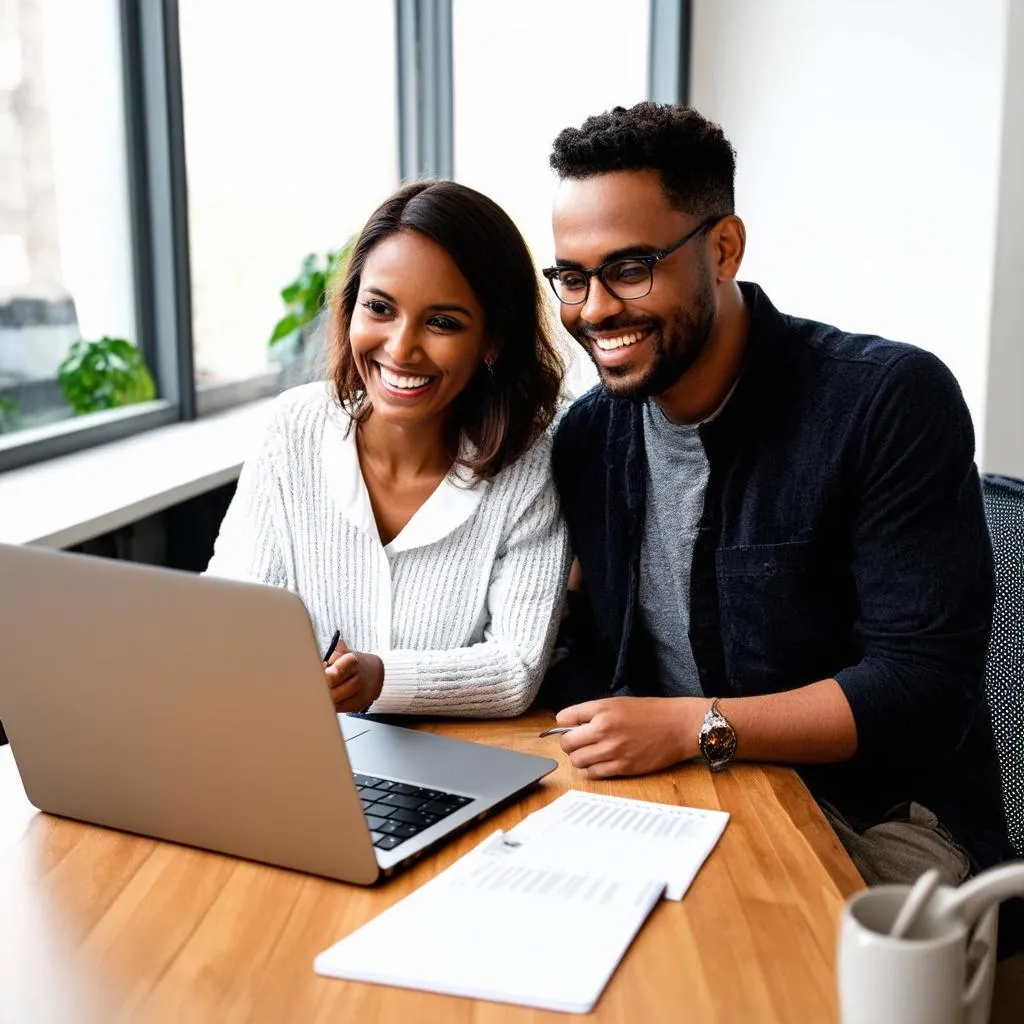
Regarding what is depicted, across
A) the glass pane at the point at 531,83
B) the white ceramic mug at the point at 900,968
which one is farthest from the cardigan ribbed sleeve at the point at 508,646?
the glass pane at the point at 531,83

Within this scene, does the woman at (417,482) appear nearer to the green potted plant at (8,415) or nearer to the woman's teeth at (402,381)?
the woman's teeth at (402,381)

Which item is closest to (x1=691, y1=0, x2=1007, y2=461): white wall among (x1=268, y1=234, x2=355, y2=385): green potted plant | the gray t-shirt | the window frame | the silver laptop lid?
(x1=268, y1=234, x2=355, y2=385): green potted plant

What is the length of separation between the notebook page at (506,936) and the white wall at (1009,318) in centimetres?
231

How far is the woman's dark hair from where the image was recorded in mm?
1540

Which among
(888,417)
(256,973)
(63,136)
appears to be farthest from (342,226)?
(256,973)

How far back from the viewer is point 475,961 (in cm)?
85

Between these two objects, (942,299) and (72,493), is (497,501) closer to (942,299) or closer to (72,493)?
(72,493)

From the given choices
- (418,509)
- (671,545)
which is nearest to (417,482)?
(418,509)

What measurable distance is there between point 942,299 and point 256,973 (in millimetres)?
2611

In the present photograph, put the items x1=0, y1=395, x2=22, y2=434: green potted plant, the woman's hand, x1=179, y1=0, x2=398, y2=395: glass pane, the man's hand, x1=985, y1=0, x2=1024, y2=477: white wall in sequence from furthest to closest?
x1=985, y1=0, x2=1024, y2=477: white wall < x1=179, y1=0, x2=398, y2=395: glass pane < x1=0, y1=395, x2=22, y2=434: green potted plant < the woman's hand < the man's hand

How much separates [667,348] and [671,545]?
0.77 ft

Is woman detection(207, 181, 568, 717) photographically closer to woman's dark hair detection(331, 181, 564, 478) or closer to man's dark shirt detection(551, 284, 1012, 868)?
woman's dark hair detection(331, 181, 564, 478)

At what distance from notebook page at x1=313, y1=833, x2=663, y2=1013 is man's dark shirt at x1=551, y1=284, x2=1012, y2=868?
0.47m

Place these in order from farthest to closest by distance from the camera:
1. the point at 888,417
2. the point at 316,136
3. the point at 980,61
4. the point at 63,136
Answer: the point at 316,136, the point at 980,61, the point at 63,136, the point at 888,417
